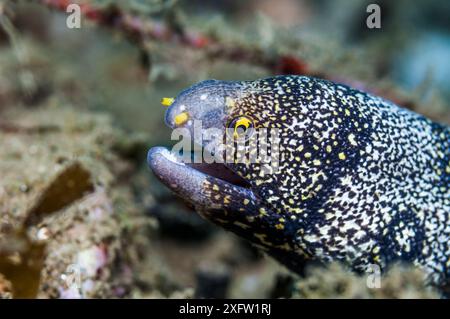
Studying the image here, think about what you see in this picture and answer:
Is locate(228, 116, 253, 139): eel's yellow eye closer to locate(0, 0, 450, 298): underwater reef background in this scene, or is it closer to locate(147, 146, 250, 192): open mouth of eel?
locate(147, 146, 250, 192): open mouth of eel

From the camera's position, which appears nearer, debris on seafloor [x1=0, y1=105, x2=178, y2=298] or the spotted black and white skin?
the spotted black and white skin

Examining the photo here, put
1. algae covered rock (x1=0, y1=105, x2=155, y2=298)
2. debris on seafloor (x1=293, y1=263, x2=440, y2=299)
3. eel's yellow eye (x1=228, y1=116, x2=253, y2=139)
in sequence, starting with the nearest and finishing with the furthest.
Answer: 1. debris on seafloor (x1=293, y1=263, x2=440, y2=299)
2. eel's yellow eye (x1=228, y1=116, x2=253, y2=139)
3. algae covered rock (x1=0, y1=105, x2=155, y2=298)

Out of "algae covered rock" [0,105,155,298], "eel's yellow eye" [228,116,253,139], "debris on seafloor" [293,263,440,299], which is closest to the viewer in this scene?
"debris on seafloor" [293,263,440,299]

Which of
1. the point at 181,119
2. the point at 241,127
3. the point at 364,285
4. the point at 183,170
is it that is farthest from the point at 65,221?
the point at 364,285

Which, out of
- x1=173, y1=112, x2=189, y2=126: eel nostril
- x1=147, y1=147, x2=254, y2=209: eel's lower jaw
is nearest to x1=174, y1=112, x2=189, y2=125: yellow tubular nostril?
x1=173, y1=112, x2=189, y2=126: eel nostril

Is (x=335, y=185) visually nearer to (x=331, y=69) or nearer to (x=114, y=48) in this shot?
(x=331, y=69)

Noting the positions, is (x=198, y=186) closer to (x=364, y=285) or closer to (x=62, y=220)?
(x=364, y=285)

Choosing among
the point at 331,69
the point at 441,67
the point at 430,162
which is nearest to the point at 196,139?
the point at 430,162
